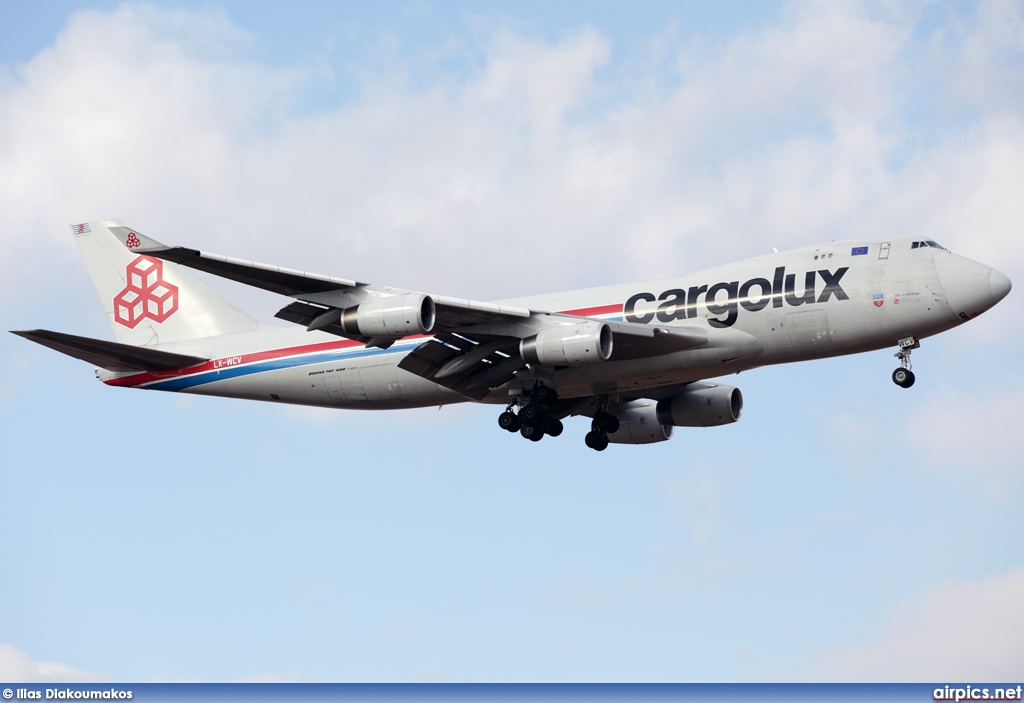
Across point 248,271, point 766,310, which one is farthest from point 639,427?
point 248,271

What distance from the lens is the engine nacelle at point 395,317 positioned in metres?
32.8

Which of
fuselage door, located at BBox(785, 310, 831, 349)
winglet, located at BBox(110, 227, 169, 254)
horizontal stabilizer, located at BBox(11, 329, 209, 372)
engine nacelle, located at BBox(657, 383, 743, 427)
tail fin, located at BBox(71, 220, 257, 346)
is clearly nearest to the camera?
winglet, located at BBox(110, 227, 169, 254)

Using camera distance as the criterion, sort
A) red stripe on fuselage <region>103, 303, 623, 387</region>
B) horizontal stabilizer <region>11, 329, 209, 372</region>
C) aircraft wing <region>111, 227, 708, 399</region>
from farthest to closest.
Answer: red stripe on fuselage <region>103, 303, 623, 387</region>
horizontal stabilizer <region>11, 329, 209, 372</region>
aircraft wing <region>111, 227, 708, 399</region>

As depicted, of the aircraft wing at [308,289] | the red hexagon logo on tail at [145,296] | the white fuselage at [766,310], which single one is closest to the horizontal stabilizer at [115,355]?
the red hexagon logo on tail at [145,296]

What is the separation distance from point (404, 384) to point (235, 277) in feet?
26.3

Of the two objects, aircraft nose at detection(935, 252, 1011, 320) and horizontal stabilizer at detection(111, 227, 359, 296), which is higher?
aircraft nose at detection(935, 252, 1011, 320)

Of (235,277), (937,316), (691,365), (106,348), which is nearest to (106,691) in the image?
(106,348)

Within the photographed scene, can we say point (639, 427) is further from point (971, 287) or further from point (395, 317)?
point (395, 317)

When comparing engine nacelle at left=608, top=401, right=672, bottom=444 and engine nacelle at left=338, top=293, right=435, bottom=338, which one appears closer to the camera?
engine nacelle at left=338, top=293, right=435, bottom=338

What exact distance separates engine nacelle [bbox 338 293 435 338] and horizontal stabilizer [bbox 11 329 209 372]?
10573mm

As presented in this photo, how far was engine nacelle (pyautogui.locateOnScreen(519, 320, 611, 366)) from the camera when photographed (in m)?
34.2

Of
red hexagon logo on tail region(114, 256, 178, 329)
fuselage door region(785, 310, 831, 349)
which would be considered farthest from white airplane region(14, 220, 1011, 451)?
red hexagon logo on tail region(114, 256, 178, 329)

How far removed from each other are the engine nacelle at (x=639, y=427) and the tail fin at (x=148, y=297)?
46.1 feet

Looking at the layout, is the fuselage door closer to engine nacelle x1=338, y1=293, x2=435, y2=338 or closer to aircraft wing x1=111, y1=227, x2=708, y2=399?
aircraft wing x1=111, y1=227, x2=708, y2=399
